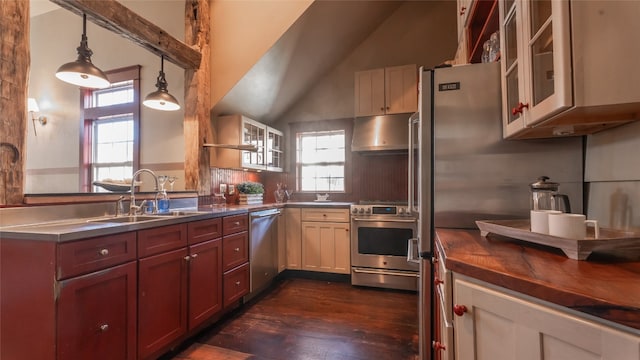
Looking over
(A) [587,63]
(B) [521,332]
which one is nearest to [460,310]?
(B) [521,332]

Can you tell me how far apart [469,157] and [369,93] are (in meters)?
2.31

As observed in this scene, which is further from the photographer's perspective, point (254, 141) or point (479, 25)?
point (254, 141)

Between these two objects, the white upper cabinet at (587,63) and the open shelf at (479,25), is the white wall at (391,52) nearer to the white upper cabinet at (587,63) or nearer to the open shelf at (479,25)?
the open shelf at (479,25)

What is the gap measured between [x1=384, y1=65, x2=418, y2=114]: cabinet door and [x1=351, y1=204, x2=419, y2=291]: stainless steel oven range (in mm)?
1208

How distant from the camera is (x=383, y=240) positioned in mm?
3086

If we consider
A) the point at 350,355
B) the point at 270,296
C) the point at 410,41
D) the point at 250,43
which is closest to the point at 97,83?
the point at 250,43

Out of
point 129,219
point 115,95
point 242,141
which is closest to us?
point 129,219

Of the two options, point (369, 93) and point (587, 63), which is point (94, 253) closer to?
point (587, 63)

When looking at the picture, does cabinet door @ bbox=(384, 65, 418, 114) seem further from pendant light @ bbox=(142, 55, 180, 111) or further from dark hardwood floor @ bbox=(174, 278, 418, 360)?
pendant light @ bbox=(142, 55, 180, 111)

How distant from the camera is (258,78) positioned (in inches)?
125

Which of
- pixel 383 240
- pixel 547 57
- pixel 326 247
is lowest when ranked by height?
pixel 326 247

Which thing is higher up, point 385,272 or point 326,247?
point 326,247

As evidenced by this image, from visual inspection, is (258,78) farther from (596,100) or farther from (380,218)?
(596,100)

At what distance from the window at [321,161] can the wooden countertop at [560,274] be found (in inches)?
118
